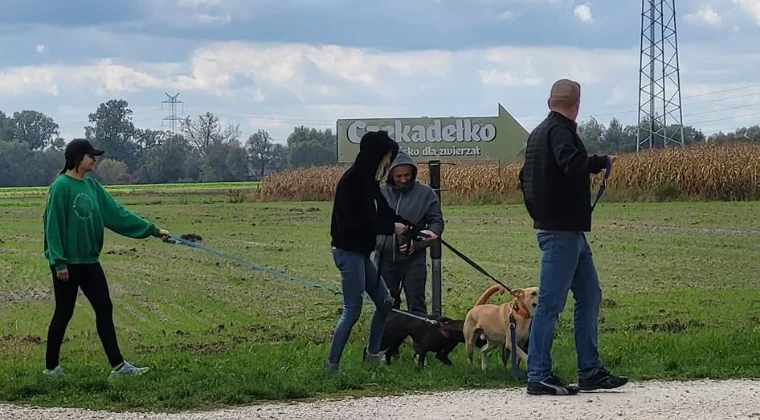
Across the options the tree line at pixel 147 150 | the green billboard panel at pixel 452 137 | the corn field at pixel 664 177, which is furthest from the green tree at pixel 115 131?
the green billboard panel at pixel 452 137

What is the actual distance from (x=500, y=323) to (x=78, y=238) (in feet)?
11.0

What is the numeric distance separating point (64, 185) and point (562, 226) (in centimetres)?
381

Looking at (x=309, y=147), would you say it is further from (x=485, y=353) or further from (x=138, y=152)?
(x=485, y=353)

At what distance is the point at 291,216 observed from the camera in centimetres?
3341

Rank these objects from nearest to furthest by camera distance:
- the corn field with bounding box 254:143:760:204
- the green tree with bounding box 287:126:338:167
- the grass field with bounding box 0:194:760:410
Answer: the grass field with bounding box 0:194:760:410 < the corn field with bounding box 254:143:760:204 < the green tree with bounding box 287:126:338:167

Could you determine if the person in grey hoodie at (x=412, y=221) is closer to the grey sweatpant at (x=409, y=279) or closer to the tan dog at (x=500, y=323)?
the grey sweatpant at (x=409, y=279)

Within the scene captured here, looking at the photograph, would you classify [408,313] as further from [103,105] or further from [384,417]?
[103,105]

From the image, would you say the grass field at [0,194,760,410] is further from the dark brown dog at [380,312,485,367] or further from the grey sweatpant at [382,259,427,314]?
the grey sweatpant at [382,259,427,314]

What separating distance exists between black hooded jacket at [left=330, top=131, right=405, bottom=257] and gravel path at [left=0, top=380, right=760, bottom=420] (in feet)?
4.37

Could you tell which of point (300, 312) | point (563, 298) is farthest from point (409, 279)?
Result: point (300, 312)

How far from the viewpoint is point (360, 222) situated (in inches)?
337

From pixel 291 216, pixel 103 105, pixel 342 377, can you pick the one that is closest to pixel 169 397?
pixel 342 377

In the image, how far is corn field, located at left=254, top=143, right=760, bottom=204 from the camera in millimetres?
35812

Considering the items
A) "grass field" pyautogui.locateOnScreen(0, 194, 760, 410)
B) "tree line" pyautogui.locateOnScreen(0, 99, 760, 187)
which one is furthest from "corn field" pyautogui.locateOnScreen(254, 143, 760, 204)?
"tree line" pyautogui.locateOnScreen(0, 99, 760, 187)
